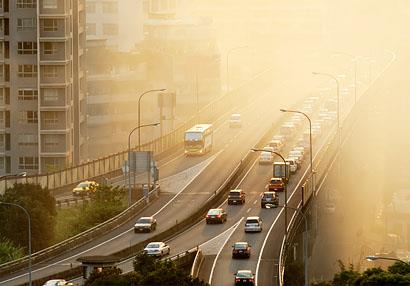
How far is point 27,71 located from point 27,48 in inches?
84.6

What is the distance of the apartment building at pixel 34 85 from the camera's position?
15762 cm

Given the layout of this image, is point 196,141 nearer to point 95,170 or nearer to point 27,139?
point 95,170

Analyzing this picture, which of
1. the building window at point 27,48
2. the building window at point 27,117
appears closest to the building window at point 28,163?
the building window at point 27,117

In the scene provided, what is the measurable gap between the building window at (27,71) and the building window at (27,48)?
1259 millimetres

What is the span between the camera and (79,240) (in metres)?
116

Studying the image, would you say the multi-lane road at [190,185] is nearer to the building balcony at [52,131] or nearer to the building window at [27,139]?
the building balcony at [52,131]

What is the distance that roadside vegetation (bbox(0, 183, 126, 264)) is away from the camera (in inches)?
4668

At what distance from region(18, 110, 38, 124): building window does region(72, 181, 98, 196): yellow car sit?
22.0 metres

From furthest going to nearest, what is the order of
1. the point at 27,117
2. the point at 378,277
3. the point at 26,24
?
the point at 27,117 < the point at 26,24 < the point at 378,277

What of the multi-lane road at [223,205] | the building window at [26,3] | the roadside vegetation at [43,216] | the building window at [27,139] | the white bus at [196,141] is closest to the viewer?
the multi-lane road at [223,205]

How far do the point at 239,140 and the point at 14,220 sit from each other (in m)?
50.0

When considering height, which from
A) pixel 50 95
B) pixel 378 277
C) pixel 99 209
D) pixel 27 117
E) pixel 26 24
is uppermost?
pixel 26 24

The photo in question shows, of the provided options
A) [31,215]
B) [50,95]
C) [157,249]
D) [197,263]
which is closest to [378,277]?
[197,263]

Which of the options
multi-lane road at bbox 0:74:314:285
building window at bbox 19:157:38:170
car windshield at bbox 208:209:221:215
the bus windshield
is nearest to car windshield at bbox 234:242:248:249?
multi-lane road at bbox 0:74:314:285
